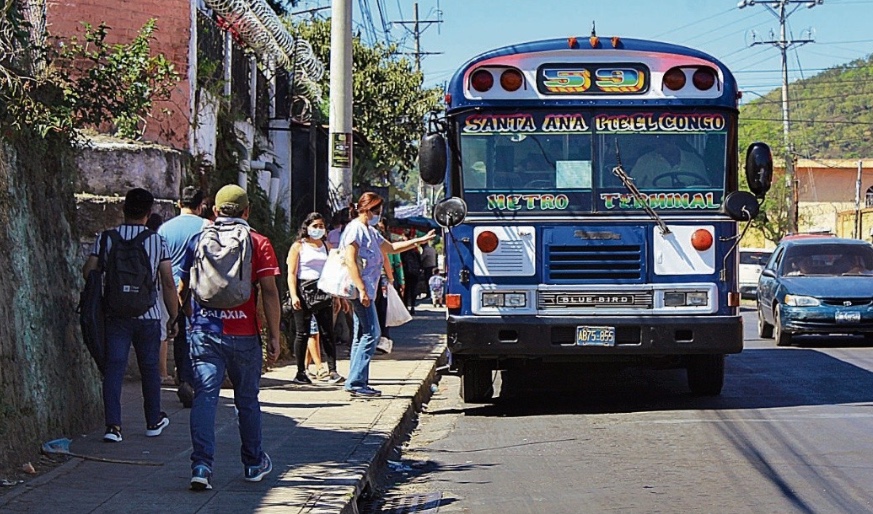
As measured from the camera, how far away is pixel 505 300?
36.7 ft

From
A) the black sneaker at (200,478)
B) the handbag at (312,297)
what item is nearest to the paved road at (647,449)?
the black sneaker at (200,478)

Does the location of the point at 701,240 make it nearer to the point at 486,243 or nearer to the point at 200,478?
the point at 486,243

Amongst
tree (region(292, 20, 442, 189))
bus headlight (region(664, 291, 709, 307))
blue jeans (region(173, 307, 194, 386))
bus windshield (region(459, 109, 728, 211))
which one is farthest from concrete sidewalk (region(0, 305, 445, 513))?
tree (region(292, 20, 442, 189))

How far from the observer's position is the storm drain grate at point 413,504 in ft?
25.0

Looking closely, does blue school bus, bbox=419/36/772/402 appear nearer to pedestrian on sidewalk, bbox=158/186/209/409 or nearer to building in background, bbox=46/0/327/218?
pedestrian on sidewalk, bbox=158/186/209/409

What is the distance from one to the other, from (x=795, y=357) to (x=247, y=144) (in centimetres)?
862

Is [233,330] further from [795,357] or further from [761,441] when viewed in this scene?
[795,357]

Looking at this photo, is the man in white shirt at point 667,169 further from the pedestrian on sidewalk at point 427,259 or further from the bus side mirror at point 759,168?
the pedestrian on sidewalk at point 427,259

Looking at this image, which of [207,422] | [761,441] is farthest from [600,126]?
[207,422]

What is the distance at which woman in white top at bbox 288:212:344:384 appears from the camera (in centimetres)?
1286

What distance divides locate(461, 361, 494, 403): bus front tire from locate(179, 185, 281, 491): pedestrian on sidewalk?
15.2 ft

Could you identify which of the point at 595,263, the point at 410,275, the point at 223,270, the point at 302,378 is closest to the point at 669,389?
the point at 595,263

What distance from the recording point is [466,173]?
11344 millimetres

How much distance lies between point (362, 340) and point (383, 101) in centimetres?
1972
